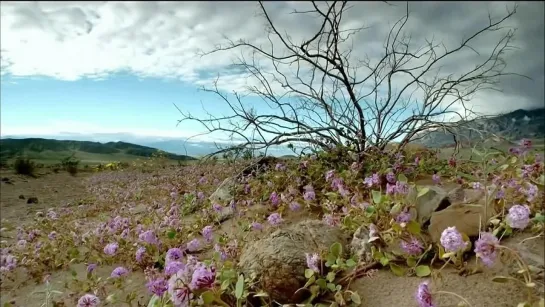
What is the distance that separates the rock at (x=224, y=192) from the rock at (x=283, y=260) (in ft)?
5.94

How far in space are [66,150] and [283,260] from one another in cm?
359

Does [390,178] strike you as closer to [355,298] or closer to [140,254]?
[355,298]

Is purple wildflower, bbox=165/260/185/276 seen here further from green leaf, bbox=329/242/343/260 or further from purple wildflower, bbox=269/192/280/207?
purple wildflower, bbox=269/192/280/207

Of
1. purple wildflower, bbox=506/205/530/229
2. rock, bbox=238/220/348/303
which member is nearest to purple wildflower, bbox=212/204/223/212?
rock, bbox=238/220/348/303

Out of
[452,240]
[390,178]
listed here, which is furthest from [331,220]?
[452,240]

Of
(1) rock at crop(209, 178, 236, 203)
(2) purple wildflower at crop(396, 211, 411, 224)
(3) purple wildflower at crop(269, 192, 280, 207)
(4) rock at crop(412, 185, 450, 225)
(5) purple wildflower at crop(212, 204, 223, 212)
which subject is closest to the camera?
(2) purple wildflower at crop(396, 211, 411, 224)

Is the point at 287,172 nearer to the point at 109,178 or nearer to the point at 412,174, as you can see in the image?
the point at 412,174

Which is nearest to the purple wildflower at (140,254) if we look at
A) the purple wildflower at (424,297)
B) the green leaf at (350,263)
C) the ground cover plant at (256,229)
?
the ground cover plant at (256,229)

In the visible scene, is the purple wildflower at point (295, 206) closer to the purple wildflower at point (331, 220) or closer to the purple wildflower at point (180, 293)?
the purple wildflower at point (331, 220)

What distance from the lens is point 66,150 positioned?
484cm

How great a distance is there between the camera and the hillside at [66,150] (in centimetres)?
467

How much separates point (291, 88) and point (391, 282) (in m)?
2.67

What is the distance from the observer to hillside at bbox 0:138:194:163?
15.3ft

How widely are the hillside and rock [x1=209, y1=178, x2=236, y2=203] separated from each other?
25.8 inches
